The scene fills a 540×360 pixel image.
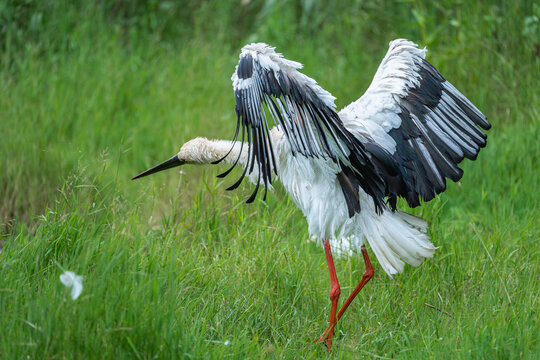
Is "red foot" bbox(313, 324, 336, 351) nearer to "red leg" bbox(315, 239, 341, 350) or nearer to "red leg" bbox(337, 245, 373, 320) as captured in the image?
"red leg" bbox(315, 239, 341, 350)

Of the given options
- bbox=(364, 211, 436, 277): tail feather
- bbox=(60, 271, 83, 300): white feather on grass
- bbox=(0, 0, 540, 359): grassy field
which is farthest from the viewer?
bbox=(364, 211, 436, 277): tail feather

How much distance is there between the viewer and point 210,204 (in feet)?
14.2

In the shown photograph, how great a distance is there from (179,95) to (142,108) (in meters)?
0.42

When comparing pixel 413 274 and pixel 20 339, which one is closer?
pixel 20 339

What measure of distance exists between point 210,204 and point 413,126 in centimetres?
142

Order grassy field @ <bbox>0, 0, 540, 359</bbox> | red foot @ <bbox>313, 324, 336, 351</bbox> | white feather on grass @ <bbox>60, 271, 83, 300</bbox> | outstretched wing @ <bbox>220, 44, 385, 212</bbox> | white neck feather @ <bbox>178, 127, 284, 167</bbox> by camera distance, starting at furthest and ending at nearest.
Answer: white neck feather @ <bbox>178, 127, 284, 167</bbox> < red foot @ <bbox>313, 324, 336, 351</bbox> < outstretched wing @ <bbox>220, 44, 385, 212</bbox> < grassy field @ <bbox>0, 0, 540, 359</bbox> < white feather on grass @ <bbox>60, 271, 83, 300</bbox>

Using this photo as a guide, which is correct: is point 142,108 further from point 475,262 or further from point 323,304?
point 475,262

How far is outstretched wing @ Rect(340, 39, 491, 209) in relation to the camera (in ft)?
12.0

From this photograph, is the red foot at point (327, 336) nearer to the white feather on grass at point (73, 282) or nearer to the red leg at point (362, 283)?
the red leg at point (362, 283)

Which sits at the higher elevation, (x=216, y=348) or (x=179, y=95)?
(x=216, y=348)

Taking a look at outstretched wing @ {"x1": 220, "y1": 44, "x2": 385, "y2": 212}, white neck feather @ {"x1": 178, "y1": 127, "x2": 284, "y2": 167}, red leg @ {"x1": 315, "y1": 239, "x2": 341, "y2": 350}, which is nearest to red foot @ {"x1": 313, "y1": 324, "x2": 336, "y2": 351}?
red leg @ {"x1": 315, "y1": 239, "x2": 341, "y2": 350}

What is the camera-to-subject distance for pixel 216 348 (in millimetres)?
3021

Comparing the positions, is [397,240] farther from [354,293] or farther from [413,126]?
[413,126]

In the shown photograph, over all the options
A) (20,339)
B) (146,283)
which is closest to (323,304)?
(146,283)
